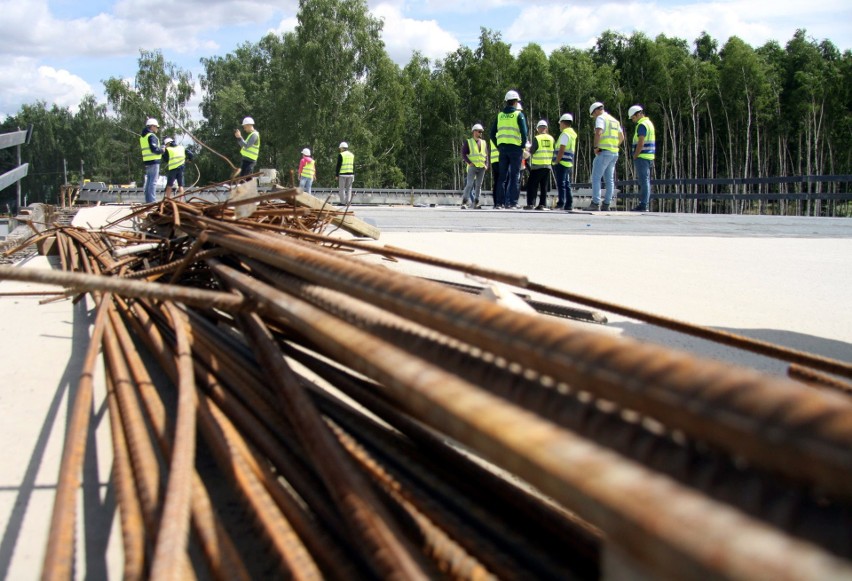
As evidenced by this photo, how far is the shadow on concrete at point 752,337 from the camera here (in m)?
2.69

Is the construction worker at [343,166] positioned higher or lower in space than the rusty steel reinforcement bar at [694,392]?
higher

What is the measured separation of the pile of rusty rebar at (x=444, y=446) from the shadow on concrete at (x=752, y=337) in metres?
0.89

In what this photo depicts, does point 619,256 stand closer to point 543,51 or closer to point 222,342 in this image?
point 222,342

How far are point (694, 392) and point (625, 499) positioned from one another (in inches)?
5.1

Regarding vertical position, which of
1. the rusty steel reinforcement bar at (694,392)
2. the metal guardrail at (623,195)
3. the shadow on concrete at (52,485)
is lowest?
the shadow on concrete at (52,485)

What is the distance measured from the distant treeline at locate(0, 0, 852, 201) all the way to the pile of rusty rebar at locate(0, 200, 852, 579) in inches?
1659

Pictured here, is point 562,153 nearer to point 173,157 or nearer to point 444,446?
point 173,157

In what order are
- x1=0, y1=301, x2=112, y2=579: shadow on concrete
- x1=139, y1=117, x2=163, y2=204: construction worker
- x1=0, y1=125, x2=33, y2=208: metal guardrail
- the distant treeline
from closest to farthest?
x1=0, y1=301, x2=112, y2=579: shadow on concrete, x1=0, y1=125, x2=33, y2=208: metal guardrail, x1=139, y1=117, x2=163, y2=204: construction worker, the distant treeline

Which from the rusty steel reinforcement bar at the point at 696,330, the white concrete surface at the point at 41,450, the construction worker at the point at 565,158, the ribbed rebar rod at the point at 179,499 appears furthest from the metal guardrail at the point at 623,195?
the ribbed rebar rod at the point at 179,499

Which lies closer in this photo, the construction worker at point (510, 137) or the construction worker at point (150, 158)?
the construction worker at point (510, 137)

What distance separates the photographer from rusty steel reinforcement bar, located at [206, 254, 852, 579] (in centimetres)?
54

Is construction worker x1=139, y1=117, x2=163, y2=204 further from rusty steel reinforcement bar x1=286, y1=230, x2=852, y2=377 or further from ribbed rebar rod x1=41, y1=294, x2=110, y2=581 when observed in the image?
ribbed rebar rod x1=41, y1=294, x2=110, y2=581

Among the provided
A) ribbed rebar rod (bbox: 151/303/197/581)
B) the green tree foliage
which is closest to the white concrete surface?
ribbed rebar rod (bbox: 151/303/197/581)

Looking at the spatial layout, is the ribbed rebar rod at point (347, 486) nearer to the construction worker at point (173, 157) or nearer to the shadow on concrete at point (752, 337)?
the shadow on concrete at point (752, 337)
